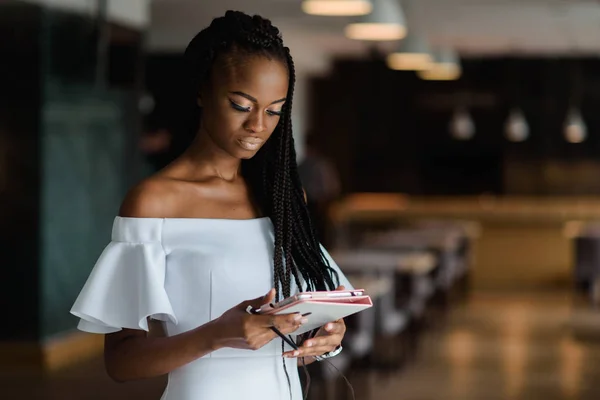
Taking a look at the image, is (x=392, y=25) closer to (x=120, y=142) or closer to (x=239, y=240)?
(x=120, y=142)

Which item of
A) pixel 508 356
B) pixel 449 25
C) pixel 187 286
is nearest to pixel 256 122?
pixel 187 286

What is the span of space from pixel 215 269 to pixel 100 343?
23.0 ft

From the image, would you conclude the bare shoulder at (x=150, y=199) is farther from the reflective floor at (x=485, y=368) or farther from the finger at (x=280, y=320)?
the reflective floor at (x=485, y=368)

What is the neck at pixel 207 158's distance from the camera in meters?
1.72

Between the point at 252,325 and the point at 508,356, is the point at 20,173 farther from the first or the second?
the point at 252,325

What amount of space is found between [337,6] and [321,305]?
529cm

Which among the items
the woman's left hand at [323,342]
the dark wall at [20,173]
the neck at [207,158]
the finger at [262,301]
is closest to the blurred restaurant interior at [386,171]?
the dark wall at [20,173]

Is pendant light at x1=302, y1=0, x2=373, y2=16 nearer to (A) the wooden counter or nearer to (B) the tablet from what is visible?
(B) the tablet

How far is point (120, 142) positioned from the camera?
8930 millimetres

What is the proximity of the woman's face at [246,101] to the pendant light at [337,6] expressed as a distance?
4.95m

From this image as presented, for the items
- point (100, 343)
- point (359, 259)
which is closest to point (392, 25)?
point (359, 259)

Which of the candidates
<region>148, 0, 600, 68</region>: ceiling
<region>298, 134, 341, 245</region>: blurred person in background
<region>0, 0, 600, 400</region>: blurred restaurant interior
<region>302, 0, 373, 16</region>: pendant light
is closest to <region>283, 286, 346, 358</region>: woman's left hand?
<region>0, 0, 600, 400</region>: blurred restaurant interior

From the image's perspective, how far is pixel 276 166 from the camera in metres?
1.78

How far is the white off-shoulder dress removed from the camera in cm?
162
